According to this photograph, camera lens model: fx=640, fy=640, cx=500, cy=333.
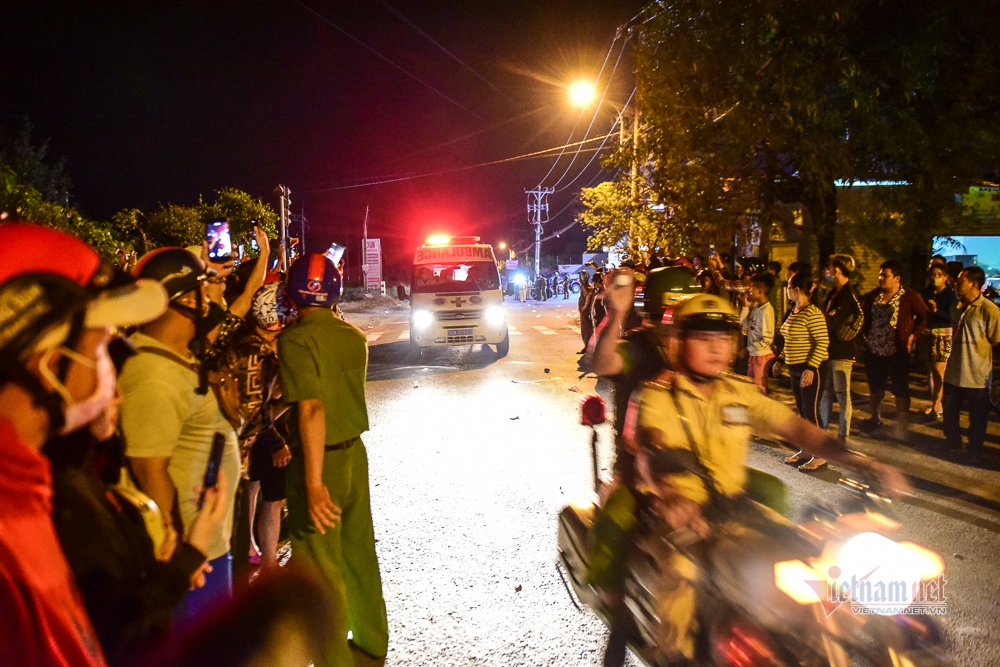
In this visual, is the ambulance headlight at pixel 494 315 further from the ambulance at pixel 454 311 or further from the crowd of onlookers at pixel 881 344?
the crowd of onlookers at pixel 881 344

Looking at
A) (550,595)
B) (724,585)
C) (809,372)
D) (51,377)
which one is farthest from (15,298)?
(809,372)

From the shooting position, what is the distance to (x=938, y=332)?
25.9ft

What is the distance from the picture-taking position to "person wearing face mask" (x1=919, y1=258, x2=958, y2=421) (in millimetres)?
7855

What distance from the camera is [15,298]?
3.92ft

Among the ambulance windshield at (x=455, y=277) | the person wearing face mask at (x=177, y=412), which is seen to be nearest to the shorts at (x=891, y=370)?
the person wearing face mask at (x=177, y=412)

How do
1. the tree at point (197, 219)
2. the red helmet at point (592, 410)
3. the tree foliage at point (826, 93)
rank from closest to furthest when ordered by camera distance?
the red helmet at point (592, 410) → the tree foliage at point (826, 93) → the tree at point (197, 219)

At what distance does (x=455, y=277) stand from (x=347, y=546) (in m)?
12.5

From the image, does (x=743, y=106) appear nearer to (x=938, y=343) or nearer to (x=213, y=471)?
(x=938, y=343)

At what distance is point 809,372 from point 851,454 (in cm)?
407

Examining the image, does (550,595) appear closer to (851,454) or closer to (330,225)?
(851,454)

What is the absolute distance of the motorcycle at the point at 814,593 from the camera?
1.92 metres

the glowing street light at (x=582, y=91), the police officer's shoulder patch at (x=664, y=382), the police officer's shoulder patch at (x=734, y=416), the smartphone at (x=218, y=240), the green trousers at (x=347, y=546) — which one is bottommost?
the green trousers at (x=347, y=546)

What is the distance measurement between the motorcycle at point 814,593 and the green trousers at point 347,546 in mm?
1330

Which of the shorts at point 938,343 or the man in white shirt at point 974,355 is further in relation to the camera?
the shorts at point 938,343
